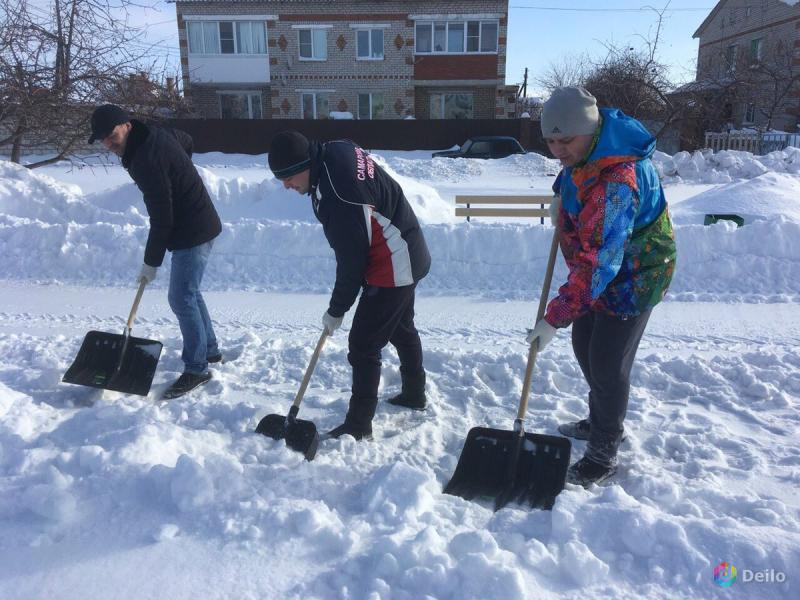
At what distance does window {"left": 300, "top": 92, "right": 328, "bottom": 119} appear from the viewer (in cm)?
2598

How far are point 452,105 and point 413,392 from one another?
24220mm

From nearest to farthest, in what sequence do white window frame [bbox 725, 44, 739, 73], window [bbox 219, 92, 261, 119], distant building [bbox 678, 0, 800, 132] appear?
1. distant building [bbox 678, 0, 800, 132]
2. white window frame [bbox 725, 44, 739, 73]
3. window [bbox 219, 92, 261, 119]

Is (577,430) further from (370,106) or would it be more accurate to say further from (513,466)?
(370,106)

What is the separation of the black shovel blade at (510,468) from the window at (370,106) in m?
24.7

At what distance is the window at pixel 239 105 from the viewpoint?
26641 millimetres

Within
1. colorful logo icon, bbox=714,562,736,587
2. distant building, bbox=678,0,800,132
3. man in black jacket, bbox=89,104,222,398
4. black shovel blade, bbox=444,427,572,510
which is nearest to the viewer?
colorful logo icon, bbox=714,562,736,587

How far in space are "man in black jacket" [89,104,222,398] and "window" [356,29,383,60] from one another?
23224 mm

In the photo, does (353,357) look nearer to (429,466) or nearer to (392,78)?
(429,466)

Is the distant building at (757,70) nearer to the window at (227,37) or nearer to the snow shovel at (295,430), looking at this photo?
the window at (227,37)

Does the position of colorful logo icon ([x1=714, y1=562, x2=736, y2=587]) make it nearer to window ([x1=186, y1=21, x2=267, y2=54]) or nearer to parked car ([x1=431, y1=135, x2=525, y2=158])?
parked car ([x1=431, y1=135, x2=525, y2=158])

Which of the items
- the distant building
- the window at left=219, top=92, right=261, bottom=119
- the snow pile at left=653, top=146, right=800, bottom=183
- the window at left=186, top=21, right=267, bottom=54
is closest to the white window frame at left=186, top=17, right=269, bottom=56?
the window at left=186, top=21, right=267, bottom=54

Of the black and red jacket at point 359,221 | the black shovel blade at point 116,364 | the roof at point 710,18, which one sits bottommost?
the black shovel blade at point 116,364

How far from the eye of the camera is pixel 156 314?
5.22 metres

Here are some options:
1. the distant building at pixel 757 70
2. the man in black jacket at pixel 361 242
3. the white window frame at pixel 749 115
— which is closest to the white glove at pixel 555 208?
the man in black jacket at pixel 361 242
